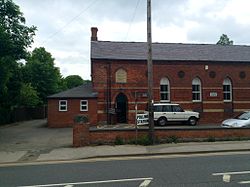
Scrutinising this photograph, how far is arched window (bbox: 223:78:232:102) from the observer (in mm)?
32781

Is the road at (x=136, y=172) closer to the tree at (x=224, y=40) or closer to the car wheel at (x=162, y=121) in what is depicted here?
the car wheel at (x=162, y=121)

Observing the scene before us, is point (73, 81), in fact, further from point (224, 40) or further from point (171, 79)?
point (171, 79)

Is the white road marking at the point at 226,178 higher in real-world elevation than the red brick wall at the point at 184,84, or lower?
lower

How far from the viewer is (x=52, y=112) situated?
29266 millimetres

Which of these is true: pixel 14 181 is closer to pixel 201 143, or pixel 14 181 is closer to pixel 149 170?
pixel 149 170

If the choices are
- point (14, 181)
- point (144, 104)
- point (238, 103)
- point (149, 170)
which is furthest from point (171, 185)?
point (238, 103)

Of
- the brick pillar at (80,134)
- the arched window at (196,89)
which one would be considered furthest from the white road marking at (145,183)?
the arched window at (196,89)

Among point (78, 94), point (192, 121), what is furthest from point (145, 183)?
→ point (78, 94)

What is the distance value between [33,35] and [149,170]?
1611 centimetres

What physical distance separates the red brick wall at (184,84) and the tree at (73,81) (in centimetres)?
6762

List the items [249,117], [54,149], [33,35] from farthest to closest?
[33,35]
[249,117]
[54,149]

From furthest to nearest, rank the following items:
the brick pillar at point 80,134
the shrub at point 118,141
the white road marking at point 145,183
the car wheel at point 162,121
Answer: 1. the car wheel at point 162,121
2. the shrub at point 118,141
3. the brick pillar at point 80,134
4. the white road marking at point 145,183

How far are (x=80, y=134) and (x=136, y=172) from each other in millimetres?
6763

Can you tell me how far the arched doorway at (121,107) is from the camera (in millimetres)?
30641
